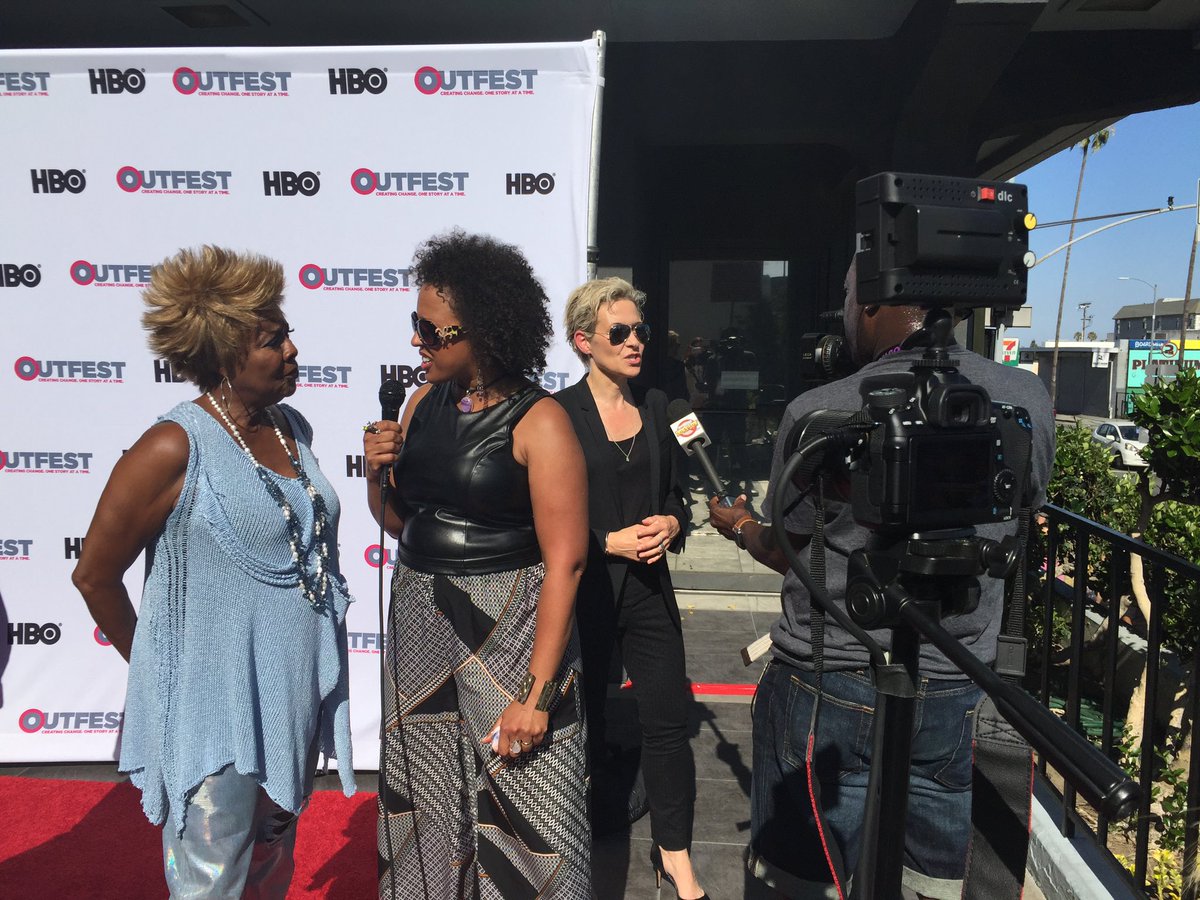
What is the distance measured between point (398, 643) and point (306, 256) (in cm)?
204

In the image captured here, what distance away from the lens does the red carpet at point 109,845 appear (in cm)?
287

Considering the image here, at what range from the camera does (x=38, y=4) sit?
19.2 ft

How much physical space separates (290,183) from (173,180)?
A: 0.50 meters

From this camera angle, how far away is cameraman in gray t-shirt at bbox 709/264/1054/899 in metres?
1.77

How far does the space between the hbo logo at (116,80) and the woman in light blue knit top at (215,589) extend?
2.02m

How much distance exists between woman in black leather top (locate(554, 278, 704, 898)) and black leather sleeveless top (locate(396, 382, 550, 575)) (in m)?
0.75

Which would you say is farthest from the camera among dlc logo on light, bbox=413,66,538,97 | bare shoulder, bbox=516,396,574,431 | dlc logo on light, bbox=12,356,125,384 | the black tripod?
dlc logo on light, bbox=12,356,125,384

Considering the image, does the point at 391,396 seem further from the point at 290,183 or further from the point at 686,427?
the point at 290,183

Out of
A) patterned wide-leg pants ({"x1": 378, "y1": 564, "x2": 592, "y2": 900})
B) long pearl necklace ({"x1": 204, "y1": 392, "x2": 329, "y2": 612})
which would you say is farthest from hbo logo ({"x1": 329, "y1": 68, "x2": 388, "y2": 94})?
patterned wide-leg pants ({"x1": 378, "y1": 564, "x2": 592, "y2": 900})

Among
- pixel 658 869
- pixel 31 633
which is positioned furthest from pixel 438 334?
pixel 31 633

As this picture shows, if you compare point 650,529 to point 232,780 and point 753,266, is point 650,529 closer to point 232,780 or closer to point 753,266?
point 232,780

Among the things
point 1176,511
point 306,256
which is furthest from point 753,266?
point 306,256

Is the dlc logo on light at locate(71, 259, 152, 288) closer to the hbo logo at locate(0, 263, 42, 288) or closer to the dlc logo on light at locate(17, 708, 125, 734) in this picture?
the hbo logo at locate(0, 263, 42, 288)

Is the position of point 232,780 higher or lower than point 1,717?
higher
